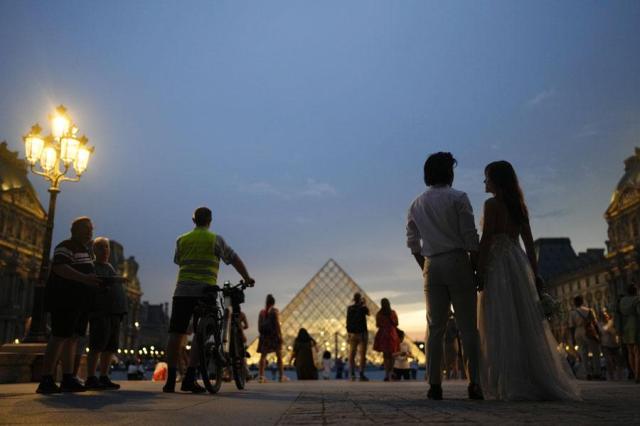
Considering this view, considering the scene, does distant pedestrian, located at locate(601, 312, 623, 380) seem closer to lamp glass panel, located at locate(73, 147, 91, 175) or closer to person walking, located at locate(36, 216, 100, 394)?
person walking, located at locate(36, 216, 100, 394)

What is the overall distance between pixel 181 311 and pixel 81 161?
6.60m

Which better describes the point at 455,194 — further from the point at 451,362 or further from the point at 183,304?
the point at 451,362

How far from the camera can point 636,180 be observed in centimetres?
5816

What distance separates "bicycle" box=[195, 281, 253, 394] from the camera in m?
5.41

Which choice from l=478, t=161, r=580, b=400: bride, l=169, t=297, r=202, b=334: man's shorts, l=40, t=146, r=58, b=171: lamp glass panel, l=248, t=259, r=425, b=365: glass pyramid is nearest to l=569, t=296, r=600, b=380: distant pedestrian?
l=478, t=161, r=580, b=400: bride

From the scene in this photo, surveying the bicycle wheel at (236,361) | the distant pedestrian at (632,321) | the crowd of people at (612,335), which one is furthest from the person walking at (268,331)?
the distant pedestrian at (632,321)

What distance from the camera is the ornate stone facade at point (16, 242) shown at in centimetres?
5597

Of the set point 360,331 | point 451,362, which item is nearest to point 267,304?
point 360,331

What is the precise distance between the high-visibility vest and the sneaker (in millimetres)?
1418

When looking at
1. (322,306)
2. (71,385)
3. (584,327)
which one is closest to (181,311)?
(71,385)

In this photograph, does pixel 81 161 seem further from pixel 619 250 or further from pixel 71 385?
pixel 619 250

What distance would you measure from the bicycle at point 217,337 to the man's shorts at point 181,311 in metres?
0.12

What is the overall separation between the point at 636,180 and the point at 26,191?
62.8m

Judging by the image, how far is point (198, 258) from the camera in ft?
18.8
